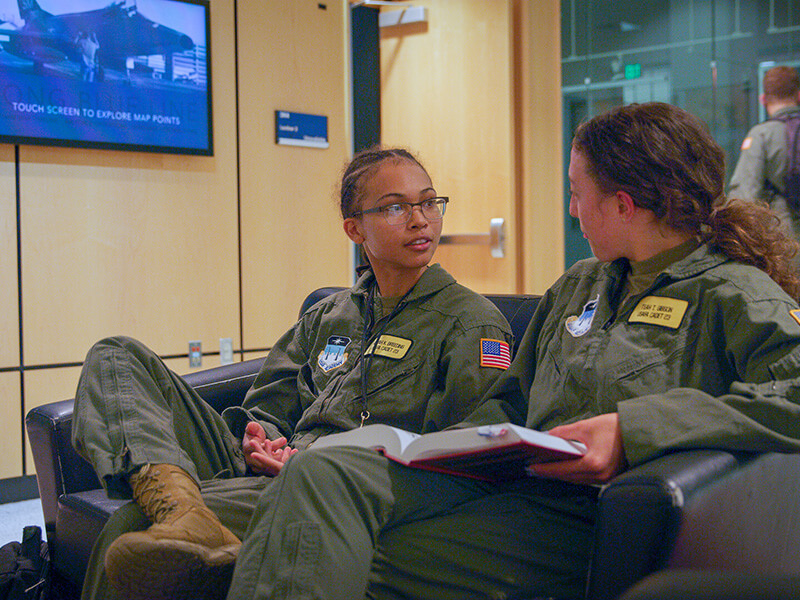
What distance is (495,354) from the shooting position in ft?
5.61

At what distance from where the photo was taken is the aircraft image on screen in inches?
126

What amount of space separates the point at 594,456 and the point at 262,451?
0.85 meters

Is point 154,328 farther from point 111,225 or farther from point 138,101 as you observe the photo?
point 138,101

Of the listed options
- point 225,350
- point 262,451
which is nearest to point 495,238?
point 225,350

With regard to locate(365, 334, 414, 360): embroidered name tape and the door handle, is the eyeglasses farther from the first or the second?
the door handle

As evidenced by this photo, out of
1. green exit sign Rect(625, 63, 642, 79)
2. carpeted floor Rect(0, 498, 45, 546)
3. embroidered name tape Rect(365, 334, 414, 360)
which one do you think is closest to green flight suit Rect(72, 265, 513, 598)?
embroidered name tape Rect(365, 334, 414, 360)

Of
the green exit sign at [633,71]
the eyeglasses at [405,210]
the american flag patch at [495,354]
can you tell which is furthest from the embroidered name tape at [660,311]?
the green exit sign at [633,71]

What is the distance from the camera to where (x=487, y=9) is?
3.78 metres

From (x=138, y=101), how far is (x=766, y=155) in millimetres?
3107

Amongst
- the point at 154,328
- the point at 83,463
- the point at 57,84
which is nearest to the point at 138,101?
the point at 57,84

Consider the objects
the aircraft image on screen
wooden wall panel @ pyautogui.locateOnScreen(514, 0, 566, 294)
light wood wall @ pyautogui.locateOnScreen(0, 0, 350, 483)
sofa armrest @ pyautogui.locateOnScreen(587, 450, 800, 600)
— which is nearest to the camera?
sofa armrest @ pyautogui.locateOnScreen(587, 450, 800, 600)

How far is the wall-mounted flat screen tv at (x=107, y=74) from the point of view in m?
3.20

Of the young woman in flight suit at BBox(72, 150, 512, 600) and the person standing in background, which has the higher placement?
the person standing in background

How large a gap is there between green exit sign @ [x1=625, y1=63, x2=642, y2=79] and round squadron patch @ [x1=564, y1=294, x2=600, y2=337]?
3744mm
